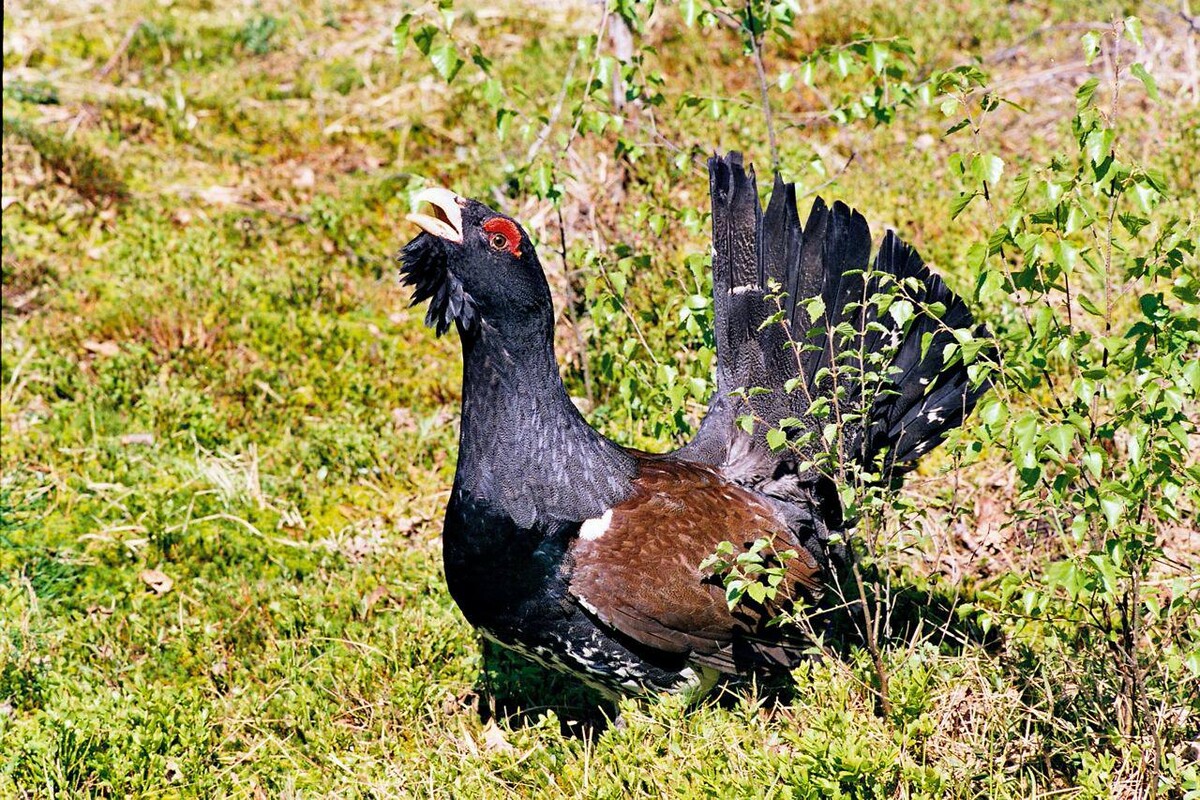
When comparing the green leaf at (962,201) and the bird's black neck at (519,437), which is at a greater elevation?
the green leaf at (962,201)

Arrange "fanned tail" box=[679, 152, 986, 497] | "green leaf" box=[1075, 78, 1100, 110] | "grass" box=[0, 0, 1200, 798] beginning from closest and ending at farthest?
1. "green leaf" box=[1075, 78, 1100, 110]
2. "grass" box=[0, 0, 1200, 798]
3. "fanned tail" box=[679, 152, 986, 497]

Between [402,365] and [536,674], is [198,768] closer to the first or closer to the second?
[536,674]

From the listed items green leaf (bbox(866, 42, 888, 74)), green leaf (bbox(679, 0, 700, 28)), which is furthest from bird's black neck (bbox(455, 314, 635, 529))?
green leaf (bbox(866, 42, 888, 74))

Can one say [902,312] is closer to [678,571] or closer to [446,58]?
[678,571]

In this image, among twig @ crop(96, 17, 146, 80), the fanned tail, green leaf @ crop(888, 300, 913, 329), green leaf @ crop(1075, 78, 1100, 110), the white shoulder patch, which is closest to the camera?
green leaf @ crop(1075, 78, 1100, 110)

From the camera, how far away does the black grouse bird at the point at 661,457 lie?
449 cm

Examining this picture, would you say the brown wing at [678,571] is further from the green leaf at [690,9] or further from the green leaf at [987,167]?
the green leaf at [690,9]

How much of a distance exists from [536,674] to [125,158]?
5.54m

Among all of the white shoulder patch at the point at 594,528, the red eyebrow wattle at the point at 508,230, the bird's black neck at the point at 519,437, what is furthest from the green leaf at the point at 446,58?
the white shoulder patch at the point at 594,528

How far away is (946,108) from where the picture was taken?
11.6 ft

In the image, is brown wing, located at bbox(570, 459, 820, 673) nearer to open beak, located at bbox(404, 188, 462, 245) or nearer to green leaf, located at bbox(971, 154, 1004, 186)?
open beak, located at bbox(404, 188, 462, 245)

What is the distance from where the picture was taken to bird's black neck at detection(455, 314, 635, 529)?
15.0ft

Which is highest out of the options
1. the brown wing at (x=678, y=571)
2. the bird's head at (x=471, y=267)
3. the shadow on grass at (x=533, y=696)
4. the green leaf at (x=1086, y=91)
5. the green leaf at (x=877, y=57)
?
the green leaf at (x=1086, y=91)

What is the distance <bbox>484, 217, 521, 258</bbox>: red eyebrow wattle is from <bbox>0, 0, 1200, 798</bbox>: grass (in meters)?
0.91
